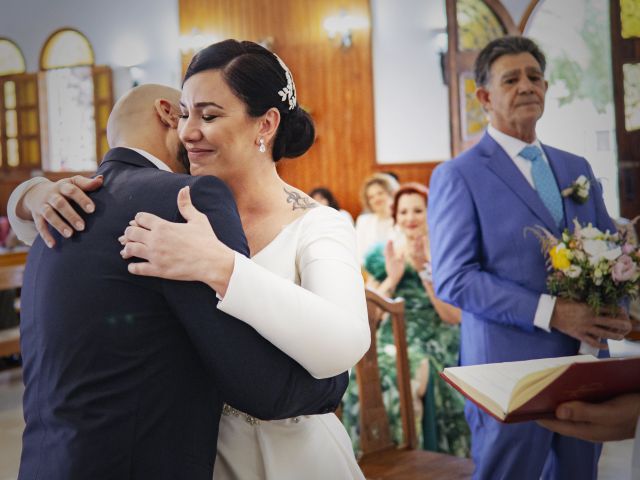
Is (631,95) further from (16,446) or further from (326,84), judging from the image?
(326,84)

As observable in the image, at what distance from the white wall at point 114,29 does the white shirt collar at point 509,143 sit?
546 centimetres

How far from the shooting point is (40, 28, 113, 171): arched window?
285 inches

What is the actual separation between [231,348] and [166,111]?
54cm

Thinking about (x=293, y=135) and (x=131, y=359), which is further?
(x=293, y=135)

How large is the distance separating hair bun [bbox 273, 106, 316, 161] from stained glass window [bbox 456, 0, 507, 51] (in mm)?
5075

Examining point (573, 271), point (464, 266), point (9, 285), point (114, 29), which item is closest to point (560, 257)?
point (573, 271)

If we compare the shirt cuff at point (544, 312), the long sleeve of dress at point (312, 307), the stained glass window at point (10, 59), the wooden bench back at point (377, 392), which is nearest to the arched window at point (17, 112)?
the stained glass window at point (10, 59)

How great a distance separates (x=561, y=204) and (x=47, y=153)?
595 cm

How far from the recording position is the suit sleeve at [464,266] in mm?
2070

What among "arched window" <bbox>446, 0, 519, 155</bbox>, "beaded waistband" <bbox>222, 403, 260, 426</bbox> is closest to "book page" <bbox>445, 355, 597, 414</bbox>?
"beaded waistband" <bbox>222, 403, 260, 426</bbox>

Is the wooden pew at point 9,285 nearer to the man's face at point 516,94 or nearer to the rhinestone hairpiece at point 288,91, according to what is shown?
the man's face at point 516,94

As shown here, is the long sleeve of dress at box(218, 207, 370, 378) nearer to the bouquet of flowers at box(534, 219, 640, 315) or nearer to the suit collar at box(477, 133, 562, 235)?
the bouquet of flowers at box(534, 219, 640, 315)

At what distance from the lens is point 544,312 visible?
204 centimetres

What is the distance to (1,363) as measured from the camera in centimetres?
610
